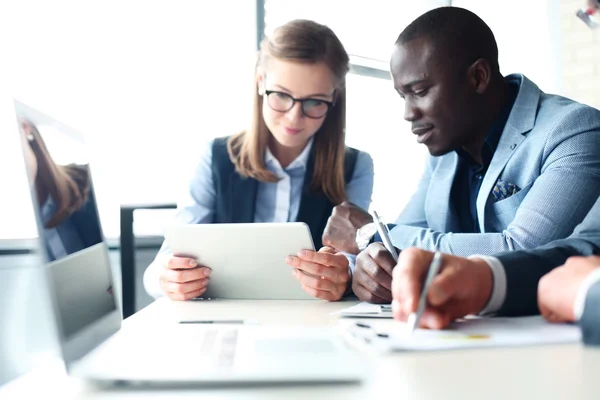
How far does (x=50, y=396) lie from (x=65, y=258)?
8.9 inches

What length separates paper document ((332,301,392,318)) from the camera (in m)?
1.09

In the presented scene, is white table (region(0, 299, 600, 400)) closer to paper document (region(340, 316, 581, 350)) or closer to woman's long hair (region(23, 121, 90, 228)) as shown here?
paper document (region(340, 316, 581, 350))

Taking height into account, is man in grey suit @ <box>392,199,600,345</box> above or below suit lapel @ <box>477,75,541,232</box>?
below

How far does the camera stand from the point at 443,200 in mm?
1938

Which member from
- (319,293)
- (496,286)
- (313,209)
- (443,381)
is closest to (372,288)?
(319,293)

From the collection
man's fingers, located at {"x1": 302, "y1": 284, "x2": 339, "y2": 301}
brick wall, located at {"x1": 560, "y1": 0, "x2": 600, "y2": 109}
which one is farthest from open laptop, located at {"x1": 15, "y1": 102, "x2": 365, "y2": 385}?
brick wall, located at {"x1": 560, "y1": 0, "x2": 600, "y2": 109}

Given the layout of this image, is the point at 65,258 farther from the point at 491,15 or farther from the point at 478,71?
the point at 491,15

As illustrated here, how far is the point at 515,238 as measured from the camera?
151 cm

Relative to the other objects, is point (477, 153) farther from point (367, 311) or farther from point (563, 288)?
point (563, 288)

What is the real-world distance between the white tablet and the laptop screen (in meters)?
0.35

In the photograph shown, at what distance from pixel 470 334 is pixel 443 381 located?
23cm

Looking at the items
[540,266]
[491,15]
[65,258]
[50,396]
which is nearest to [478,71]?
[540,266]

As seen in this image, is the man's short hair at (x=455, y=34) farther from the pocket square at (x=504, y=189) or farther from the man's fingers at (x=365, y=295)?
the man's fingers at (x=365, y=295)

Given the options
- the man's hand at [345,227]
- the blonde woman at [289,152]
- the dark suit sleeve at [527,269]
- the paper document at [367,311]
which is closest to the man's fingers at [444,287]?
the dark suit sleeve at [527,269]
